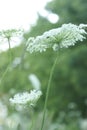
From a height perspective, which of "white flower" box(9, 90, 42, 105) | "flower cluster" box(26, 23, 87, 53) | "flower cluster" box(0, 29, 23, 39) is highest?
"flower cluster" box(0, 29, 23, 39)

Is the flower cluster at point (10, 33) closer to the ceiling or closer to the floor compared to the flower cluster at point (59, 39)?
closer to the ceiling

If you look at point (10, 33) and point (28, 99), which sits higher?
point (10, 33)

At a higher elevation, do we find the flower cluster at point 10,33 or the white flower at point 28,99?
the flower cluster at point 10,33

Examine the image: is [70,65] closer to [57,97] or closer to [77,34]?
[57,97]

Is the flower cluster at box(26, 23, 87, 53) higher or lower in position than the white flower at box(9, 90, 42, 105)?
higher

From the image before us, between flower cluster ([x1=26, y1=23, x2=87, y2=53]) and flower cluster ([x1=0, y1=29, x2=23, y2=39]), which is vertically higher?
flower cluster ([x1=0, y1=29, x2=23, y2=39])

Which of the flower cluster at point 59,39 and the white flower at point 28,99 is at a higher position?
the flower cluster at point 59,39

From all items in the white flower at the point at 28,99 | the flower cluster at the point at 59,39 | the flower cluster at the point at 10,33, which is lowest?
the white flower at the point at 28,99

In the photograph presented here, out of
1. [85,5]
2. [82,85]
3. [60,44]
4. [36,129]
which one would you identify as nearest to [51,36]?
[60,44]
